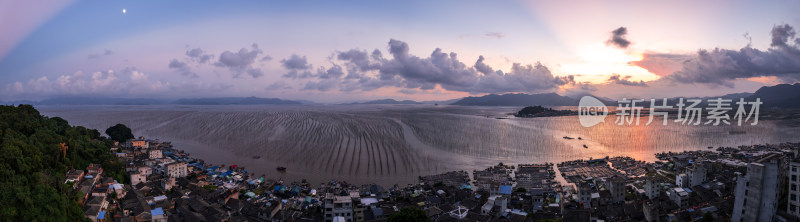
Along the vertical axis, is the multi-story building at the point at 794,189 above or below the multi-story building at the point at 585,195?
above

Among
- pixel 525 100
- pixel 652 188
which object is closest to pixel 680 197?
pixel 652 188

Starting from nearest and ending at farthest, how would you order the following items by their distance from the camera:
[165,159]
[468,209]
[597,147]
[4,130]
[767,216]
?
1. [767,216]
2. [468,209]
3. [4,130]
4. [165,159]
5. [597,147]

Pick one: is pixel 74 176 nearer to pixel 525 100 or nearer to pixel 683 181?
pixel 683 181

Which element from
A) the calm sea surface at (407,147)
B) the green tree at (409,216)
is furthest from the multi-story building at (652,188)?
the green tree at (409,216)

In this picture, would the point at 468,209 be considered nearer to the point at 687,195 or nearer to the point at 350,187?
the point at 350,187

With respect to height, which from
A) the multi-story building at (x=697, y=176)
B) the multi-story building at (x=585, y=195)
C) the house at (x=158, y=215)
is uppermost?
the multi-story building at (x=697, y=176)

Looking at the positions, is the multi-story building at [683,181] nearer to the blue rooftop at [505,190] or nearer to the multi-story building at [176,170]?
the blue rooftop at [505,190]

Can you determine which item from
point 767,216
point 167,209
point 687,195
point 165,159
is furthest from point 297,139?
point 767,216
